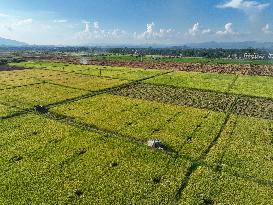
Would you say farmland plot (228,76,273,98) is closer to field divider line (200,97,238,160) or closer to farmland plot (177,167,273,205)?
field divider line (200,97,238,160)

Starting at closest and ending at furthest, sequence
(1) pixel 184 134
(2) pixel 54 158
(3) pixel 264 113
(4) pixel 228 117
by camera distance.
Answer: (2) pixel 54 158
(1) pixel 184 134
(4) pixel 228 117
(3) pixel 264 113

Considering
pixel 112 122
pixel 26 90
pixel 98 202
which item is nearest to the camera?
pixel 98 202

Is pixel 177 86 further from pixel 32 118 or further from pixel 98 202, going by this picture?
pixel 98 202

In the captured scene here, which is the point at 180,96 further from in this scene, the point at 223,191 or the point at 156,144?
the point at 223,191

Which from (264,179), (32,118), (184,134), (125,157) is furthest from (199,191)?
(32,118)

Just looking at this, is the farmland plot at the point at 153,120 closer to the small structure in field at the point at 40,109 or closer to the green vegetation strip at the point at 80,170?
the small structure in field at the point at 40,109

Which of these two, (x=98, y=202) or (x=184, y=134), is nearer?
(x=98, y=202)

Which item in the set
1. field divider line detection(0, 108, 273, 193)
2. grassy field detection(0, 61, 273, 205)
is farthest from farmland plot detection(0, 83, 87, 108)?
field divider line detection(0, 108, 273, 193)
